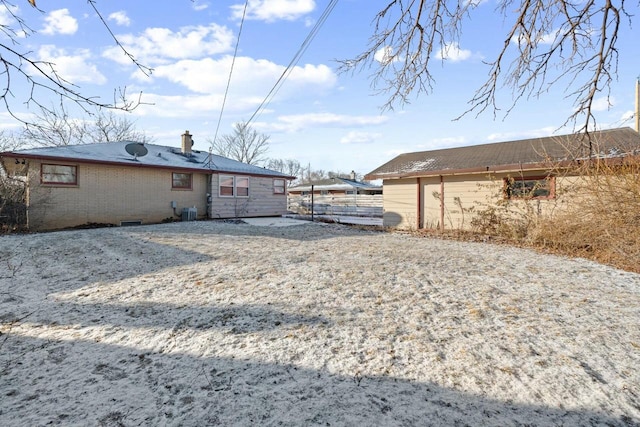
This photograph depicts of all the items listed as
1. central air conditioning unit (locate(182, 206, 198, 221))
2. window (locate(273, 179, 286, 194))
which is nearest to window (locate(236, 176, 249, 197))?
window (locate(273, 179, 286, 194))

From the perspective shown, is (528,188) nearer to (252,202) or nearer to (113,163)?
(252,202)

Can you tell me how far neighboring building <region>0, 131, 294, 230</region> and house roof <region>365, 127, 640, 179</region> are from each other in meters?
6.89

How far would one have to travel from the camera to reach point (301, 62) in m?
7.76

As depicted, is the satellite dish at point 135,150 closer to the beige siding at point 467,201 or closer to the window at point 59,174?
the window at point 59,174

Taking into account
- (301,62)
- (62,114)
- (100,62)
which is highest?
(301,62)

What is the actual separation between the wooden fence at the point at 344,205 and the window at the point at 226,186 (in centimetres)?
710

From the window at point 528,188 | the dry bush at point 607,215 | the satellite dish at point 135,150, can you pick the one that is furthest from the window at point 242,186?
the dry bush at point 607,215

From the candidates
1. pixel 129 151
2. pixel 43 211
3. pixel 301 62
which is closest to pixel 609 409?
pixel 301 62

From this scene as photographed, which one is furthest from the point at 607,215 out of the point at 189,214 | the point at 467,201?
the point at 189,214

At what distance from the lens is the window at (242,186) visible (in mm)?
16297

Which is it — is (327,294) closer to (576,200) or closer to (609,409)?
(609,409)

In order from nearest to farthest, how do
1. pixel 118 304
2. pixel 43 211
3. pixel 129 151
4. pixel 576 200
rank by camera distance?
pixel 118 304, pixel 576 200, pixel 43 211, pixel 129 151

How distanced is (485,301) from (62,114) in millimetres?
4959

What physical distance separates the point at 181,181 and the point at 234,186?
8.58 ft
